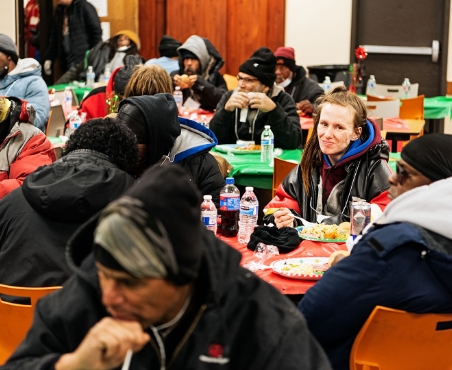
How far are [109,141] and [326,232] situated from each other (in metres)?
1.28

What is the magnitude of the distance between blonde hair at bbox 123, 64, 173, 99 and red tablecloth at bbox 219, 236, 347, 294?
5.38 feet

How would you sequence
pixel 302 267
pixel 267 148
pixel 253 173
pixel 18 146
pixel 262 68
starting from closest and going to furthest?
pixel 302 267 < pixel 18 146 < pixel 253 173 < pixel 267 148 < pixel 262 68

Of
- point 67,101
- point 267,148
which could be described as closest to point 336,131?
point 267,148

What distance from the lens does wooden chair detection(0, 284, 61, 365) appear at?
269cm

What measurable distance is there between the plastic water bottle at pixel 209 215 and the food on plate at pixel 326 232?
401 millimetres

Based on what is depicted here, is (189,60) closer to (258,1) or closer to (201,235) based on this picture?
(258,1)

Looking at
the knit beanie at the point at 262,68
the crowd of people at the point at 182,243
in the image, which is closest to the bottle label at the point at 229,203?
the crowd of people at the point at 182,243

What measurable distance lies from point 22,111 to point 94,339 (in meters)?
3.06


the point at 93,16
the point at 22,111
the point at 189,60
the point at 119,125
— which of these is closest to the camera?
the point at 119,125

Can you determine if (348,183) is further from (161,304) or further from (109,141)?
(161,304)

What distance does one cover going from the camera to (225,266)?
1.70 metres

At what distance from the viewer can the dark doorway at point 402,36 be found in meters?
11.4

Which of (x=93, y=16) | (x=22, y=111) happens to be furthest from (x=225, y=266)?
(x=93, y=16)

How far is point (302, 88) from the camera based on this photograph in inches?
346
